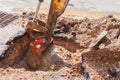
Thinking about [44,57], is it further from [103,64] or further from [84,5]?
[84,5]

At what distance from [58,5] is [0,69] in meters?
1.77

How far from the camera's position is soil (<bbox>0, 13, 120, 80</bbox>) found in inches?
239

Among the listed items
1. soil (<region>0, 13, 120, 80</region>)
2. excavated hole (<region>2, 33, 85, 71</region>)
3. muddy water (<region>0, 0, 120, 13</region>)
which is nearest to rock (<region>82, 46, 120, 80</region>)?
soil (<region>0, 13, 120, 80</region>)

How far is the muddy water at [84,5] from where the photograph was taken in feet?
44.2

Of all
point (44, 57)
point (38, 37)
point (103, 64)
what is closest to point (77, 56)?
point (44, 57)

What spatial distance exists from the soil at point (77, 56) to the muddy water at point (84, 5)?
2873 mm

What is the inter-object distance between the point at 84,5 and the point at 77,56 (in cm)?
637

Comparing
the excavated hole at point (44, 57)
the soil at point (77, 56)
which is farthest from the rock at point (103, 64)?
the excavated hole at point (44, 57)

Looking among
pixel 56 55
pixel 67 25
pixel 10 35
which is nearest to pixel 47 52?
pixel 56 55

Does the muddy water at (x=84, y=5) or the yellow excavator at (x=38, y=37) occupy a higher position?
the yellow excavator at (x=38, y=37)

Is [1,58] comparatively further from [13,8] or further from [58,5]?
[13,8]

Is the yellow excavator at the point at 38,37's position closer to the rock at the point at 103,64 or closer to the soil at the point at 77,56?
the soil at the point at 77,56

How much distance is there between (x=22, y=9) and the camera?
13.1m

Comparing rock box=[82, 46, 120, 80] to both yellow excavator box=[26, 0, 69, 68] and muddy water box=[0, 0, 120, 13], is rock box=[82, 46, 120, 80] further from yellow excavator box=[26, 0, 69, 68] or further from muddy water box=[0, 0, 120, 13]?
muddy water box=[0, 0, 120, 13]
